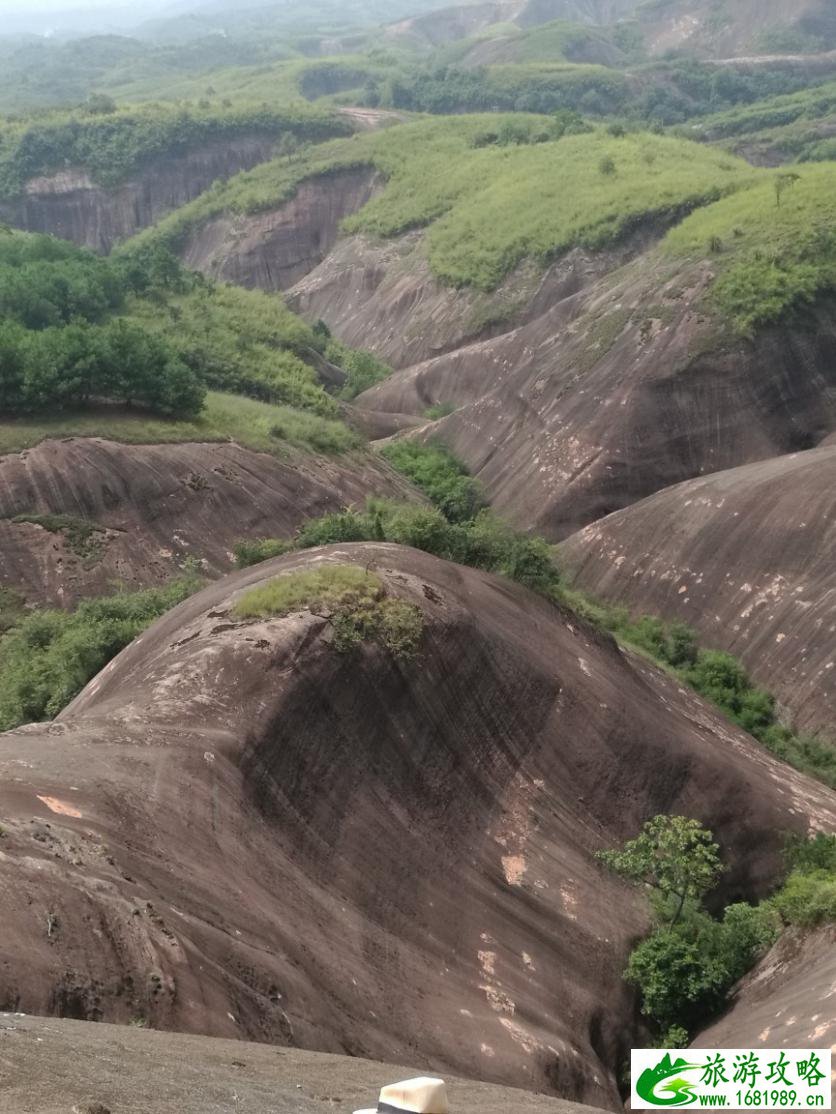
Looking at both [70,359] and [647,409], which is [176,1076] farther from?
[647,409]

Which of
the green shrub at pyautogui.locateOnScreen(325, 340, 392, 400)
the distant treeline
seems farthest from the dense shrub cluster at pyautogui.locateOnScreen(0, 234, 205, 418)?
the distant treeline

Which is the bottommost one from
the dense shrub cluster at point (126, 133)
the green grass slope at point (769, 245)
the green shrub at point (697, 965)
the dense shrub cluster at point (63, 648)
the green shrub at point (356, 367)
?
the green shrub at point (697, 965)

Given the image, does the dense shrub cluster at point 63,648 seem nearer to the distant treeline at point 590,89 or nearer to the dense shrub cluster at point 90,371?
the dense shrub cluster at point 90,371

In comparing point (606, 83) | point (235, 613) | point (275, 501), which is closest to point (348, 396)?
point (275, 501)

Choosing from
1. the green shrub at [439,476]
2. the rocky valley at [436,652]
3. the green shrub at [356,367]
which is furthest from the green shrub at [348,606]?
the green shrub at [356,367]

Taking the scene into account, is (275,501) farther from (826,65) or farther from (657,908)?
(826,65)

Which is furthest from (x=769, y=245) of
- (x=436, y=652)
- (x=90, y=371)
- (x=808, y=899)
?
(x=808, y=899)
